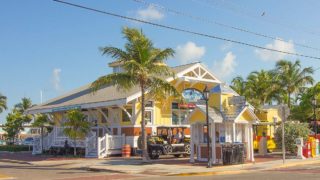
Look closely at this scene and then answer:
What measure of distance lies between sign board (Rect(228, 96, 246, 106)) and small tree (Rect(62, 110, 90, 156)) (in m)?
11.0

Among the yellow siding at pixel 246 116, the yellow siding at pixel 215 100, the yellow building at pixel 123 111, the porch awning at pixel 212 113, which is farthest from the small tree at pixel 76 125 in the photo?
the yellow siding at pixel 246 116

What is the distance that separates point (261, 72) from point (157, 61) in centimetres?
2756

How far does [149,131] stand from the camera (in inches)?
1320

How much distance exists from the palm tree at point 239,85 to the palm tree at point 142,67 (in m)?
26.1

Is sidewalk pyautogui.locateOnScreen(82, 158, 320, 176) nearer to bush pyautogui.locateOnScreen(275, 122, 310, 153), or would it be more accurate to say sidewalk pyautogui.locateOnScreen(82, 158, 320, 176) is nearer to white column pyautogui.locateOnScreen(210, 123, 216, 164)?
white column pyautogui.locateOnScreen(210, 123, 216, 164)

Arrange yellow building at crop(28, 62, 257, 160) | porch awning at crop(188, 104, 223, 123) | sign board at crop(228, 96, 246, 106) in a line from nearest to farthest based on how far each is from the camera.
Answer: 1. porch awning at crop(188, 104, 223, 123)
2. sign board at crop(228, 96, 246, 106)
3. yellow building at crop(28, 62, 257, 160)

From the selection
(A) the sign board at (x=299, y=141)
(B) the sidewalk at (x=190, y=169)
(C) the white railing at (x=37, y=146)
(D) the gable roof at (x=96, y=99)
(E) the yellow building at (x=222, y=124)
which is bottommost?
(B) the sidewalk at (x=190, y=169)

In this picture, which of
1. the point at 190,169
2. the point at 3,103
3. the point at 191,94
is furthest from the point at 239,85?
the point at 3,103

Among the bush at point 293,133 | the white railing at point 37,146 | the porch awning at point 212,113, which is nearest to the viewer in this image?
the porch awning at point 212,113

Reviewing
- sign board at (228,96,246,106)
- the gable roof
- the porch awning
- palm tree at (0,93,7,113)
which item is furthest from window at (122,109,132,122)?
palm tree at (0,93,7,113)

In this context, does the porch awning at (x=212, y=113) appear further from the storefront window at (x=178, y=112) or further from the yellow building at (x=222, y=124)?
the storefront window at (x=178, y=112)

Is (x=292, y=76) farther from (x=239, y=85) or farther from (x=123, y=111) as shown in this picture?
(x=123, y=111)

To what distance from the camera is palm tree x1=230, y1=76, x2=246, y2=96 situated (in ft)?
A: 169

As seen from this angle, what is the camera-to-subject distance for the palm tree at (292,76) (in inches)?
1961
